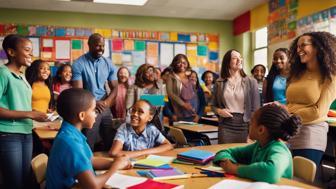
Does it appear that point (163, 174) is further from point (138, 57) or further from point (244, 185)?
point (138, 57)

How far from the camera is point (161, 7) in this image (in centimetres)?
684

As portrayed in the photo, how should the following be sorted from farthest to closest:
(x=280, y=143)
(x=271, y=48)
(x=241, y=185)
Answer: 1. (x=271, y=48)
2. (x=280, y=143)
3. (x=241, y=185)

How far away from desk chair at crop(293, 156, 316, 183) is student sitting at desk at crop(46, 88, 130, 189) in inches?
37.8

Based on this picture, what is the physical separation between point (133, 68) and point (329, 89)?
19.2 ft

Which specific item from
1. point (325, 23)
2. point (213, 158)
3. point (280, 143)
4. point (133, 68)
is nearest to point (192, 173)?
point (213, 158)

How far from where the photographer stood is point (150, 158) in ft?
6.40

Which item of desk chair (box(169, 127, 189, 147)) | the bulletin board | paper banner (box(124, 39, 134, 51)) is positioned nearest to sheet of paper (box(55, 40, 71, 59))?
the bulletin board

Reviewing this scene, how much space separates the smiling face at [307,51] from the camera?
83.4 inches

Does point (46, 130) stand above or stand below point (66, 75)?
below

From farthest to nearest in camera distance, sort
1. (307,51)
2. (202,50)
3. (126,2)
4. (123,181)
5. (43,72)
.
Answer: (202,50) → (126,2) → (43,72) → (307,51) → (123,181)

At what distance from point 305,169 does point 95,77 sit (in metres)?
2.08

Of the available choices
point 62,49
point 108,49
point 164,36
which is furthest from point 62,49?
point 164,36

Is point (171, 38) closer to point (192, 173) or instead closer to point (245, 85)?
point (245, 85)

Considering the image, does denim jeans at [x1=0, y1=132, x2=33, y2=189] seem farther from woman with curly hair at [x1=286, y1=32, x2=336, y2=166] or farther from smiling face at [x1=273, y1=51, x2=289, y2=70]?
smiling face at [x1=273, y1=51, x2=289, y2=70]
